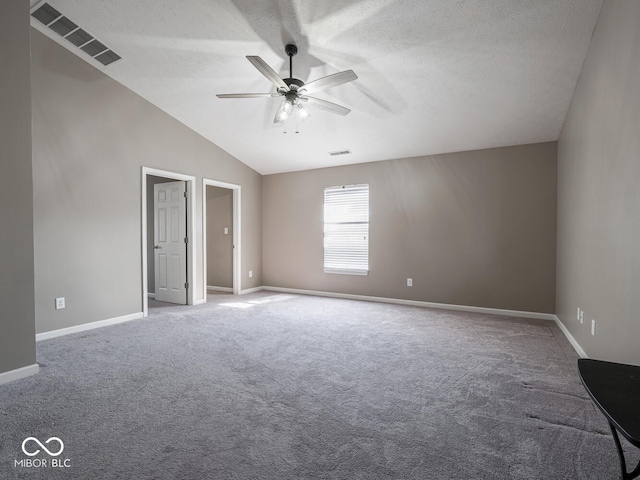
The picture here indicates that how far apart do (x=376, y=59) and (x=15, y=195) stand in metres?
3.51

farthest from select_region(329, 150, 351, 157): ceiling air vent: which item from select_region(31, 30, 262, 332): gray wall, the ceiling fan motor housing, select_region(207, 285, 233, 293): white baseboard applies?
select_region(207, 285, 233, 293): white baseboard

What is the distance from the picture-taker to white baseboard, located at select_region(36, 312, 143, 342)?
3600 mm

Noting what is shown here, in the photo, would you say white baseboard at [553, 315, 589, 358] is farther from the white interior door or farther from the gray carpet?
the white interior door

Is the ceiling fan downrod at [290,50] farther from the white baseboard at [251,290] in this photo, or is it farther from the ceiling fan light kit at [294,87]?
the white baseboard at [251,290]

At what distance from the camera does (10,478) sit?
153 cm

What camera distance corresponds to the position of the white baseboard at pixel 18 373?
2531 mm

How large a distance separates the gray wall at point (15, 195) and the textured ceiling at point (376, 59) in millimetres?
805

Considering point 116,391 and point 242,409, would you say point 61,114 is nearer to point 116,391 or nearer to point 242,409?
point 116,391

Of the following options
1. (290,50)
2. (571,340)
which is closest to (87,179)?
(290,50)

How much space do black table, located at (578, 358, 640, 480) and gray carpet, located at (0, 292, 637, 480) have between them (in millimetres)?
657

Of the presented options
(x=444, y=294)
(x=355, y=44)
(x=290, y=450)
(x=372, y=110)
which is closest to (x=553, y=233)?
(x=444, y=294)

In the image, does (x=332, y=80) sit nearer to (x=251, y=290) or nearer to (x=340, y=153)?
(x=340, y=153)

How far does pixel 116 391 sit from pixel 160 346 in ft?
3.29

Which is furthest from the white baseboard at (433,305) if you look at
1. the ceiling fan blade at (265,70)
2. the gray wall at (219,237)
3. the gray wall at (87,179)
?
the ceiling fan blade at (265,70)
